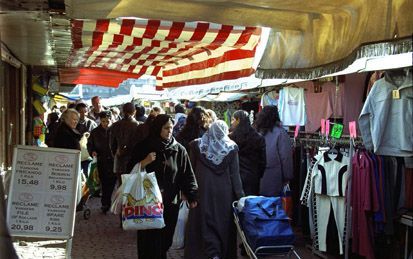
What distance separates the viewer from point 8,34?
6.25 m

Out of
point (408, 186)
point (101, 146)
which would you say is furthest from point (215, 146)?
point (101, 146)

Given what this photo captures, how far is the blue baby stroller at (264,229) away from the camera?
5648mm

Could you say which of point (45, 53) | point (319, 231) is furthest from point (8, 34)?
point (319, 231)

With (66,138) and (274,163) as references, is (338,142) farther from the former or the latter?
(66,138)

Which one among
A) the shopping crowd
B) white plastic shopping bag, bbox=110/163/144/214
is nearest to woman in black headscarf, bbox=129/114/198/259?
the shopping crowd

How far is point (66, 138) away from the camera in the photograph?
827 centimetres

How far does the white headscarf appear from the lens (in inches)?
262

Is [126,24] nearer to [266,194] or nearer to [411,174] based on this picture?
[266,194]

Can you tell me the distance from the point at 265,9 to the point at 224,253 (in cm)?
348

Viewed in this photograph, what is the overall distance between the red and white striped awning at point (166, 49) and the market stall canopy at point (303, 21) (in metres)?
2.14

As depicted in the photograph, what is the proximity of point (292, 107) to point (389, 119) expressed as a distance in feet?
14.9

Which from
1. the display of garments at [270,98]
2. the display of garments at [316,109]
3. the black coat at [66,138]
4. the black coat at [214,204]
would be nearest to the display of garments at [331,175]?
the black coat at [214,204]

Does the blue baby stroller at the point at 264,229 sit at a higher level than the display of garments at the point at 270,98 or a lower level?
lower

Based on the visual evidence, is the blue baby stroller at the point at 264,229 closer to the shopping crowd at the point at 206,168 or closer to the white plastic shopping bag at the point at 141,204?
the shopping crowd at the point at 206,168
